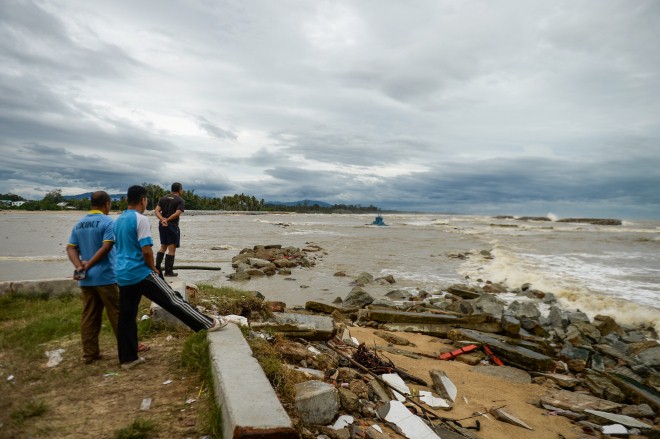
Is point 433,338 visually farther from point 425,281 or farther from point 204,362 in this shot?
point 425,281

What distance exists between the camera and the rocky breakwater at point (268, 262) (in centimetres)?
1443

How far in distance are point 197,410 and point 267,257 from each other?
1443cm

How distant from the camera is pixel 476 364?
6.81m

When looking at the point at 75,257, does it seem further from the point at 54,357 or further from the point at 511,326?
the point at 511,326

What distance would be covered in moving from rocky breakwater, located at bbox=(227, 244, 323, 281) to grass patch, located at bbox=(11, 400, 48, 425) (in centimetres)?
986

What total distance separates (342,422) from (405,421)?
2.46ft

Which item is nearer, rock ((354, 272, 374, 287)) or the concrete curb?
the concrete curb

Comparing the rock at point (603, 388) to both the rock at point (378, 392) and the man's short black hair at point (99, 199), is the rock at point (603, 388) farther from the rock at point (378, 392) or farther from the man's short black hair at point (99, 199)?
the man's short black hair at point (99, 199)

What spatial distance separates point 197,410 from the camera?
3.54 metres

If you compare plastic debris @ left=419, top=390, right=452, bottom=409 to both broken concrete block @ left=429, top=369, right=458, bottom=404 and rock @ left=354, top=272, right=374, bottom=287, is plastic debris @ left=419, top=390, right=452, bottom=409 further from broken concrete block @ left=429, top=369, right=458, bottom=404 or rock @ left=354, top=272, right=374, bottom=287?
rock @ left=354, top=272, right=374, bottom=287

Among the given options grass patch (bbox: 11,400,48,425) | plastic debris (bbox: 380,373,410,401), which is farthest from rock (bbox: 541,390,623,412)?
grass patch (bbox: 11,400,48,425)

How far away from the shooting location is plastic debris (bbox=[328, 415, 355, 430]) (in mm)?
3674

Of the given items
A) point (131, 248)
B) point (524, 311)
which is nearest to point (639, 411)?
point (524, 311)

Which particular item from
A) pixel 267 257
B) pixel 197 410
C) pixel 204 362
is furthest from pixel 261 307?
pixel 267 257
